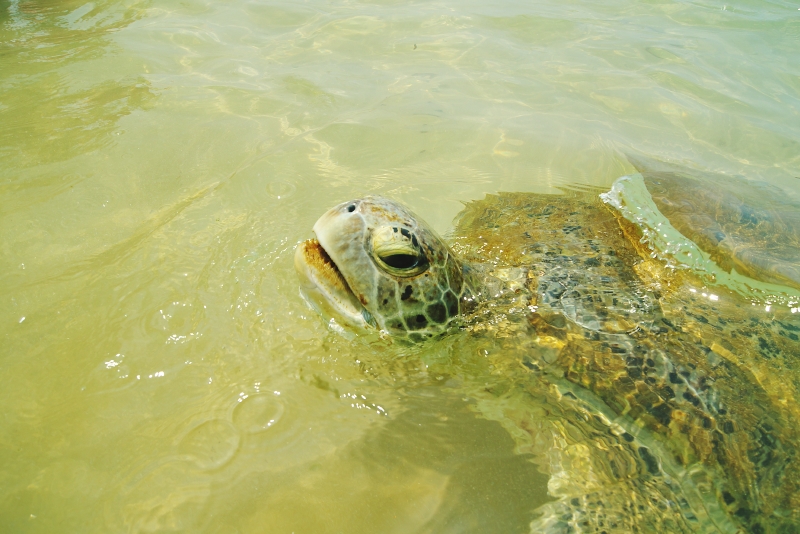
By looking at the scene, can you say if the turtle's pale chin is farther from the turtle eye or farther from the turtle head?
the turtle eye

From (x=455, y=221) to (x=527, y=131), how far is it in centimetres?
144

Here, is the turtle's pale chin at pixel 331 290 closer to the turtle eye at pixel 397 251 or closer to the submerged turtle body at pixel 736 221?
the turtle eye at pixel 397 251

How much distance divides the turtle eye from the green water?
0.39 meters

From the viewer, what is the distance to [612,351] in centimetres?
213

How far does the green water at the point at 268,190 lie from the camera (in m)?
1.65

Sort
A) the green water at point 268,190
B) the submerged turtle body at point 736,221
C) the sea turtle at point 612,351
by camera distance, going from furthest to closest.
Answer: the submerged turtle body at point 736,221 < the sea turtle at point 612,351 < the green water at point 268,190

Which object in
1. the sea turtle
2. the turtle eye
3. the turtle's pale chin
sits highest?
the turtle eye

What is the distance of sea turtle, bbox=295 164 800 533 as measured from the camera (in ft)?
6.01

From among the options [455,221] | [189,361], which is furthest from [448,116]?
[189,361]

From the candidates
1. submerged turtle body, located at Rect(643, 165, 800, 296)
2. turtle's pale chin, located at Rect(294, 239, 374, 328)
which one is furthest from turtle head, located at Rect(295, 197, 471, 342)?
submerged turtle body, located at Rect(643, 165, 800, 296)

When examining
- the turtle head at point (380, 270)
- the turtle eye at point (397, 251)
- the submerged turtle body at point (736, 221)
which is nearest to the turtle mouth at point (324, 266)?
the turtle head at point (380, 270)

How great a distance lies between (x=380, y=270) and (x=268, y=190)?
134 centimetres

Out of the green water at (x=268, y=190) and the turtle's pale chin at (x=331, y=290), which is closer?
the green water at (x=268, y=190)

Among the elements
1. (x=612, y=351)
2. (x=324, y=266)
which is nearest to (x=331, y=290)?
(x=324, y=266)
